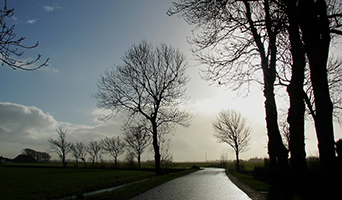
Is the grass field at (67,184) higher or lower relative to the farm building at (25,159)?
higher

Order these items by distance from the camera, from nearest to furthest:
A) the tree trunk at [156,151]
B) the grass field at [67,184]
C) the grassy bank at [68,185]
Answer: the grassy bank at [68,185]
the grass field at [67,184]
the tree trunk at [156,151]

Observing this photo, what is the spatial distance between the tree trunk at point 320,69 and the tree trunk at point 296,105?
0.93m

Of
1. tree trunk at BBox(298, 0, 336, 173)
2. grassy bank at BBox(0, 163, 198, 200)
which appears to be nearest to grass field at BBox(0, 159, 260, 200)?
grassy bank at BBox(0, 163, 198, 200)

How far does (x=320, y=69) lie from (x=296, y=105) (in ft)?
8.67

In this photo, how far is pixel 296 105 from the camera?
32.3 feet

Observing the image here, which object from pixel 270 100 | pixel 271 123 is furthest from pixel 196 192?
pixel 270 100

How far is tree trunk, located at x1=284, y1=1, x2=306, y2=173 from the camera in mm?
9328

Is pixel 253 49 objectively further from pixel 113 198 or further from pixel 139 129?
pixel 139 129

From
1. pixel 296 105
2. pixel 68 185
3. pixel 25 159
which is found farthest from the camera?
pixel 25 159

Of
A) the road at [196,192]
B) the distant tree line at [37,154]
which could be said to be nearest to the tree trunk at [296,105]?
the road at [196,192]

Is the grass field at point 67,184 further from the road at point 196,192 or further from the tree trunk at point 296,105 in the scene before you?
the tree trunk at point 296,105

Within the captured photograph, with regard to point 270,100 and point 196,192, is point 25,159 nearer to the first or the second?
point 196,192

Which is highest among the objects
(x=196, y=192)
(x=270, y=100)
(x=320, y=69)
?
(x=320, y=69)

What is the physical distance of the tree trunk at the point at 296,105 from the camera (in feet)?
30.6
